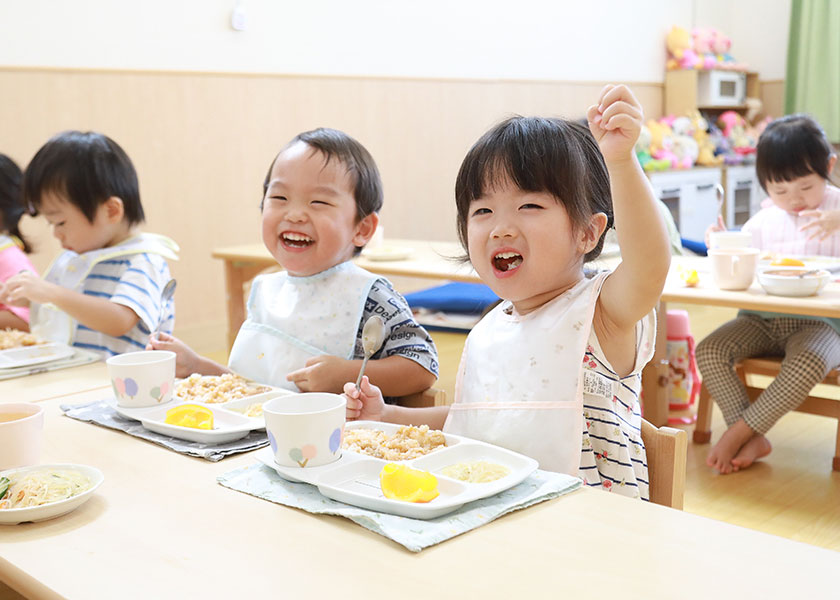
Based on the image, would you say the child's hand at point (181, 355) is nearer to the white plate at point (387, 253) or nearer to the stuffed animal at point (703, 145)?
the white plate at point (387, 253)

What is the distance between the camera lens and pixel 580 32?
683 cm

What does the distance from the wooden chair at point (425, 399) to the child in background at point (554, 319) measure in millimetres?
177

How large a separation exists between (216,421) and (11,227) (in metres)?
1.75

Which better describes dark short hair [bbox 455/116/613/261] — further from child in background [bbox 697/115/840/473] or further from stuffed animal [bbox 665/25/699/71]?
stuffed animal [bbox 665/25/699/71]

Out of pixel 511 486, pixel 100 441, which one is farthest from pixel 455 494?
pixel 100 441

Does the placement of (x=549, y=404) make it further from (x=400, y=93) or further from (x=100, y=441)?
(x=400, y=93)

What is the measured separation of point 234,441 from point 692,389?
274cm

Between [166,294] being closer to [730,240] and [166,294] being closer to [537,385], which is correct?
[537,385]

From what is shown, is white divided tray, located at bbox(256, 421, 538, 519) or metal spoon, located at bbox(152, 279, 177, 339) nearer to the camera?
white divided tray, located at bbox(256, 421, 538, 519)

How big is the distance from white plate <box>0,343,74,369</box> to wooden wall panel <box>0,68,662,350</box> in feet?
7.51

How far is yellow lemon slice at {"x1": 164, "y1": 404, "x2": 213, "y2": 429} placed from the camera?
1240mm

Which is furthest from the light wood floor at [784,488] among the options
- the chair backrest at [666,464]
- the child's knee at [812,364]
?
the chair backrest at [666,464]

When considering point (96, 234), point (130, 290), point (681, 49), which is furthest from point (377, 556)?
point (681, 49)

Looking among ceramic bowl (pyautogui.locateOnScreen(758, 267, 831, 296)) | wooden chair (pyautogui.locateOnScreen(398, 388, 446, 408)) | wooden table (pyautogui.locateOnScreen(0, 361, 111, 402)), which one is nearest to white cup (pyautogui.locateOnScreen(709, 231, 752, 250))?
ceramic bowl (pyautogui.locateOnScreen(758, 267, 831, 296))
